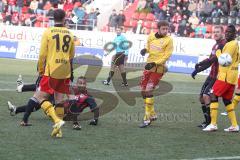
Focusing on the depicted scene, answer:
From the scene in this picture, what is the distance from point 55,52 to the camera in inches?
393

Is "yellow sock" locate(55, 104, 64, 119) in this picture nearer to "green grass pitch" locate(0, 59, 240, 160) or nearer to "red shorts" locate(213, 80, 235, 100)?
"green grass pitch" locate(0, 59, 240, 160)

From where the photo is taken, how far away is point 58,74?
1008 cm

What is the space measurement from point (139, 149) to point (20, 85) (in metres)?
3.87

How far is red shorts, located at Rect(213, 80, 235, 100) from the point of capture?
11.4 meters

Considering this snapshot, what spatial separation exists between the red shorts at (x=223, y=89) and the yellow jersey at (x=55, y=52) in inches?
116

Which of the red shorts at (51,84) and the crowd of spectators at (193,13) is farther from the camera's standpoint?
the crowd of spectators at (193,13)

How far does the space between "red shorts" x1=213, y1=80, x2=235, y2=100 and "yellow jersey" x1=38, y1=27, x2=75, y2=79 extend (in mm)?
2943

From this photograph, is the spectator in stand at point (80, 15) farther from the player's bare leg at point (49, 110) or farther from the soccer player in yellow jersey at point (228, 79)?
the player's bare leg at point (49, 110)

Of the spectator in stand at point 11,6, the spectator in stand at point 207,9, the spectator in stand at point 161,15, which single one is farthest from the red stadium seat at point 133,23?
the spectator in stand at point 11,6

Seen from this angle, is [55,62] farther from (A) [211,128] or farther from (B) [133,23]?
(B) [133,23]

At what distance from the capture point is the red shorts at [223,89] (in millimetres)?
11383

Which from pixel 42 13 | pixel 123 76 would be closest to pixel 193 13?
pixel 42 13

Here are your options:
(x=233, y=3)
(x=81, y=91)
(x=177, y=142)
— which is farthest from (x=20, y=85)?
(x=233, y=3)

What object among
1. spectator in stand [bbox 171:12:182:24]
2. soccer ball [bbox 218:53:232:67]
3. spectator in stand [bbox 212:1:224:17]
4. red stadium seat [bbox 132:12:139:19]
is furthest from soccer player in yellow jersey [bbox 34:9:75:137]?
red stadium seat [bbox 132:12:139:19]
